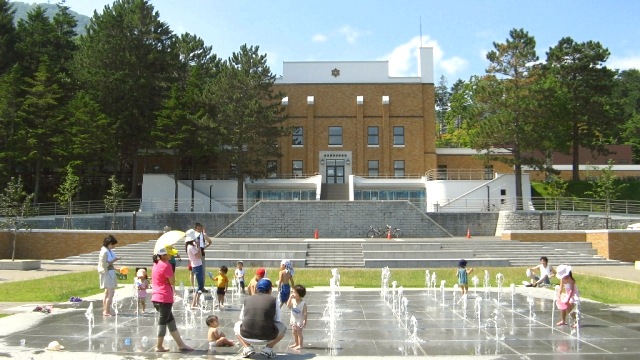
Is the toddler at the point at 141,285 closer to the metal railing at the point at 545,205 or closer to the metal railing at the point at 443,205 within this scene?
the metal railing at the point at 443,205

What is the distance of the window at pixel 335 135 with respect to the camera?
5306 centimetres

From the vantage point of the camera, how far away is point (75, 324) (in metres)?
11.6

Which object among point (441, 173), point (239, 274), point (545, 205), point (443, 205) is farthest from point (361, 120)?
point (239, 274)

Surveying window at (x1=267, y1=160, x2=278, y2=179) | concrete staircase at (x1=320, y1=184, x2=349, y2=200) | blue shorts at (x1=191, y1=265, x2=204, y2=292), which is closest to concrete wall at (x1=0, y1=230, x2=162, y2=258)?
blue shorts at (x1=191, y1=265, x2=204, y2=292)

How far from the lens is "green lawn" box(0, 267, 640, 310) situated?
1565 centimetres

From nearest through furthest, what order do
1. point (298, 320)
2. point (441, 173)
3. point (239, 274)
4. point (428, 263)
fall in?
point (298, 320) → point (239, 274) → point (428, 263) → point (441, 173)

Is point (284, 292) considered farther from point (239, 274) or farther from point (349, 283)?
point (349, 283)

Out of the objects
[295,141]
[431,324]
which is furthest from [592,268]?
[295,141]

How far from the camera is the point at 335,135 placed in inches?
2092

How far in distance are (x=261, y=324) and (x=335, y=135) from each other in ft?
148

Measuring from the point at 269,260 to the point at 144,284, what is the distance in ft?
42.1

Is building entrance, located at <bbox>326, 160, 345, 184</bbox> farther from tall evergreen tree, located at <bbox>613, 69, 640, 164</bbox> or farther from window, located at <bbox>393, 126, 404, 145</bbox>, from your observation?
tall evergreen tree, located at <bbox>613, 69, 640, 164</bbox>

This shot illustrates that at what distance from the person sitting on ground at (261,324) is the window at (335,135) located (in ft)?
147

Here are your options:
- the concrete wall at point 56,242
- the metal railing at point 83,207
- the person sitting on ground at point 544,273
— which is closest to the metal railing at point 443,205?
the metal railing at point 83,207
